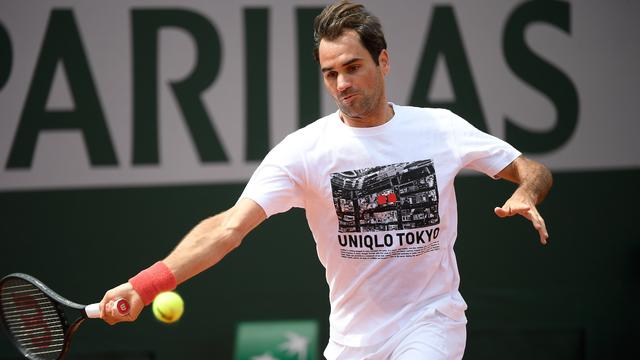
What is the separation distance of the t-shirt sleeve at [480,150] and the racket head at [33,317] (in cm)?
171

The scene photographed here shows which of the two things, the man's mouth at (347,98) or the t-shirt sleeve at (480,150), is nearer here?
the man's mouth at (347,98)

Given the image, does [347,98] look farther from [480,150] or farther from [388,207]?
[480,150]

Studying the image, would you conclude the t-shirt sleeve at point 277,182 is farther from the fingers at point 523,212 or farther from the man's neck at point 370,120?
the fingers at point 523,212

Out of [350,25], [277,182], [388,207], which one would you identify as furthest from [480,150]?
[277,182]

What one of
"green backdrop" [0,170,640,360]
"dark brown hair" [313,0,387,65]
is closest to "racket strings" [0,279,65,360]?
"dark brown hair" [313,0,387,65]

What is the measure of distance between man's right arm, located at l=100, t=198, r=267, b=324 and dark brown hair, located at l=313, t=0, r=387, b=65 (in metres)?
0.76

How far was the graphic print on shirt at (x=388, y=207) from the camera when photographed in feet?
13.2

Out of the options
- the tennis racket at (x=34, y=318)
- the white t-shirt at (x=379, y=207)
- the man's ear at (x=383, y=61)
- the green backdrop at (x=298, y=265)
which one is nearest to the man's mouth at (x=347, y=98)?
the white t-shirt at (x=379, y=207)

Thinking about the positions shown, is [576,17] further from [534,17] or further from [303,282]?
[303,282]

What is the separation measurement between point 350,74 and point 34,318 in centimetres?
162

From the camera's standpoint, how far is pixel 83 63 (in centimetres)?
677

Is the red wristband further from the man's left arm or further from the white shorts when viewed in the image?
the man's left arm

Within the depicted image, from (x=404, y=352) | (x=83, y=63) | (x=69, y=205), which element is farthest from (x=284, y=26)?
(x=404, y=352)

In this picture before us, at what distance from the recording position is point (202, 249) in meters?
3.69
